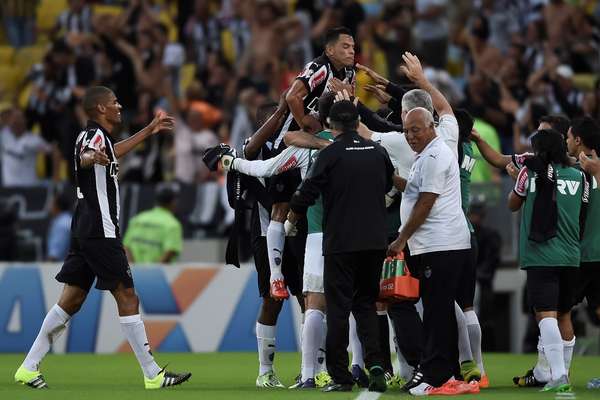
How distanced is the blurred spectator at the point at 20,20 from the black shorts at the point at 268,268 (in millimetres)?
16435

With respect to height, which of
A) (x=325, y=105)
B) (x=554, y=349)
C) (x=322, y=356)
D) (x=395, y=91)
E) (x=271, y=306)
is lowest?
(x=322, y=356)

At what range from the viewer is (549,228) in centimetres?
1225

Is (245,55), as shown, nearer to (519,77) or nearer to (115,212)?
(519,77)

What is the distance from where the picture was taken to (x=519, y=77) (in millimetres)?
21266

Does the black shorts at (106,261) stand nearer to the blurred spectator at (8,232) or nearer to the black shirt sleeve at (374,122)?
the black shirt sleeve at (374,122)

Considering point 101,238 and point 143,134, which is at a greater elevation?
point 143,134

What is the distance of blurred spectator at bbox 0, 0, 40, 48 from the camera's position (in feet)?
93.9

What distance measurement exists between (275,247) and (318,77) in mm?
1491

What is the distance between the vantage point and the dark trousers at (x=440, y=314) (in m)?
11.6

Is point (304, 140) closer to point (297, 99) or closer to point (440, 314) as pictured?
point (297, 99)

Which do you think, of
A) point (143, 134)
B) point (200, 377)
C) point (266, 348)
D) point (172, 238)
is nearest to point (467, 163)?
point (266, 348)

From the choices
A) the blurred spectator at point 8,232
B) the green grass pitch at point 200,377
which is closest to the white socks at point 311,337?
the green grass pitch at point 200,377

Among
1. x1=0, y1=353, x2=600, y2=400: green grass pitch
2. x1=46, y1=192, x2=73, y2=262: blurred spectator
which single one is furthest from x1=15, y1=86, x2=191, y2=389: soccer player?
x1=46, y1=192, x2=73, y2=262: blurred spectator

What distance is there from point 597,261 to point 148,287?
7.24 m
